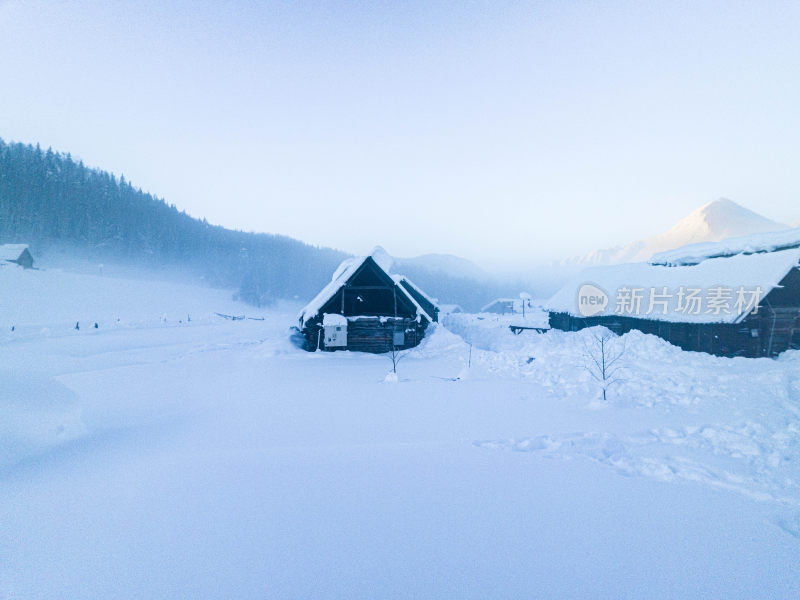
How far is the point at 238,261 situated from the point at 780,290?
10799 cm

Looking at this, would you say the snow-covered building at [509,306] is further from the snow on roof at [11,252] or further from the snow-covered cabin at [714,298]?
the snow on roof at [11,252]

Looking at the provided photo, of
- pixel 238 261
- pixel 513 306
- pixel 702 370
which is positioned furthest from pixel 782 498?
pixel 238 261

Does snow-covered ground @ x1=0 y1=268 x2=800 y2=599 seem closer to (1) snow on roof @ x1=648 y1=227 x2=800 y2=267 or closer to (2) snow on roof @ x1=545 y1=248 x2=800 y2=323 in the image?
(2) snow on roof @ x1=545 y1=248 x2=800 y2=323

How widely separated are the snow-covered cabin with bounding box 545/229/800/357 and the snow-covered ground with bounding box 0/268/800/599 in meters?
9.10

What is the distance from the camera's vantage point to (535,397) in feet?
29.1

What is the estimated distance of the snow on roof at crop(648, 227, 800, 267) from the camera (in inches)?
777

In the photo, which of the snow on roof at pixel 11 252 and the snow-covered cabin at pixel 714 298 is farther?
the snow on roof at pixel 11 252

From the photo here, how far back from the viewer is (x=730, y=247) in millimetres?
21734

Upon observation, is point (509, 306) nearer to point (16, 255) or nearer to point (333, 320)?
point (333, 320)

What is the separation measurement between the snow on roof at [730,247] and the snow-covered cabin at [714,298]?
0.14ft

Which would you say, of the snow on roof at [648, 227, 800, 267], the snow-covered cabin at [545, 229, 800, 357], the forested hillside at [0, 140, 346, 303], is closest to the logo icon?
the snow-covered cabin at [545, 229, 800, 357]

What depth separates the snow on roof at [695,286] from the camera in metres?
16.7

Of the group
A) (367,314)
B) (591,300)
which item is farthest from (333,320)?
(591,300)

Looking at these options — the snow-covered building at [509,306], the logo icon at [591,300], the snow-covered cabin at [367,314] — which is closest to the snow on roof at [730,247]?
the logo icon at [591,300]
